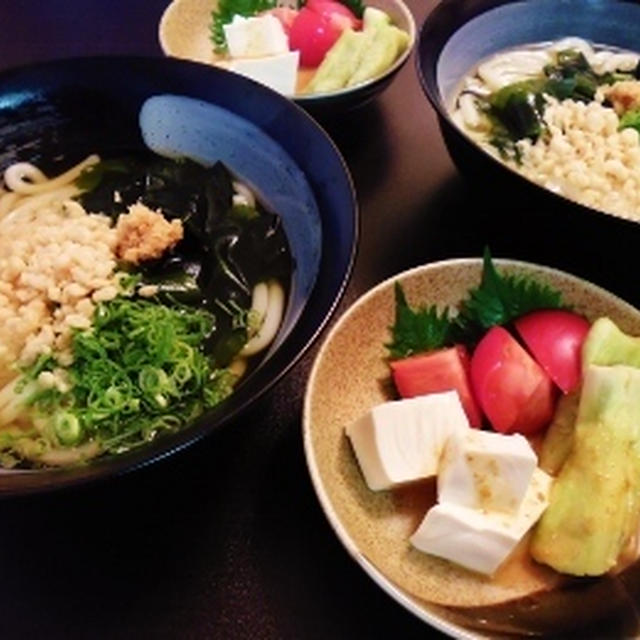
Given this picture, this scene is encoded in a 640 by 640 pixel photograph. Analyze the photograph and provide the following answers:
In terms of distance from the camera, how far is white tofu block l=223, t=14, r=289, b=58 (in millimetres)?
1978

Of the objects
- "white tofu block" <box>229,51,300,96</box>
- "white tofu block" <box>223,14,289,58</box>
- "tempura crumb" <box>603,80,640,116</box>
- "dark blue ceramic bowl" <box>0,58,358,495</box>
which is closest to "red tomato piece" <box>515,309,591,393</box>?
"dark blue ceramic bowl" <box>0,58,358,495</box>

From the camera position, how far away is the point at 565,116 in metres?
1.75

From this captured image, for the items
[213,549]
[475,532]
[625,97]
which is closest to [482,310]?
[475,532]

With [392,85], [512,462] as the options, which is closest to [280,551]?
[512,462]

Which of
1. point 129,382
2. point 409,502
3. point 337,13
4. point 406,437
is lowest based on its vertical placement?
point 409,502

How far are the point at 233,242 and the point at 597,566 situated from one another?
2.67 feet

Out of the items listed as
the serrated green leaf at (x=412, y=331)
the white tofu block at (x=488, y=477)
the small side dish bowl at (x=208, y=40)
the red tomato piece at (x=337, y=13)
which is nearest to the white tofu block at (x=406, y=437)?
the white tofu block at (x=488, y=477)

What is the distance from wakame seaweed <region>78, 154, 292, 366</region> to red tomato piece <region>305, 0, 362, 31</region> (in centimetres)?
77

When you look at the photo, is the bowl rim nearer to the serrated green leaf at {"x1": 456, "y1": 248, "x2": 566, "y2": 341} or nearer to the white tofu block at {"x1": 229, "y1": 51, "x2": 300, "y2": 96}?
the white tofu block at {"x1": 229, "y1": 51, "x2": 300, "y2": 96}

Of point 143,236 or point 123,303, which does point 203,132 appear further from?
point 123,303

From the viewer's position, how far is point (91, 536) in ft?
3.74

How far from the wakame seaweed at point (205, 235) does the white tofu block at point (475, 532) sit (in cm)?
42

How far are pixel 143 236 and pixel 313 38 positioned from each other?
99cm

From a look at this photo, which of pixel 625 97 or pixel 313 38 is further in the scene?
pixel 313 38
